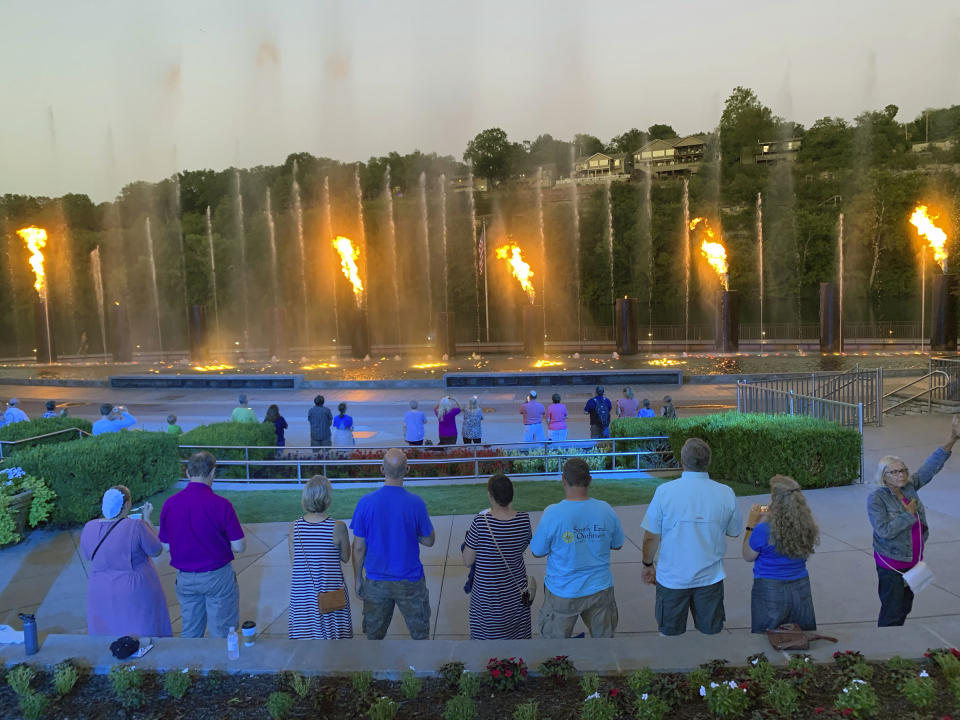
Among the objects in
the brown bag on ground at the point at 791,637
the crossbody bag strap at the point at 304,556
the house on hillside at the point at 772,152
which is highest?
the house on hillside at the point at 772,152

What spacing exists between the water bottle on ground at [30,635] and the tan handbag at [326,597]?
1.80 m

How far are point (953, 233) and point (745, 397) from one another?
121 feet

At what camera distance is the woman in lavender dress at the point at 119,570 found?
549cm

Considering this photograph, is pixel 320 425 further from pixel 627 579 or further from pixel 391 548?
pixel 391 548

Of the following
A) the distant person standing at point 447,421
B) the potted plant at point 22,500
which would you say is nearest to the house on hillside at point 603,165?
the distant person standing at point 447,421

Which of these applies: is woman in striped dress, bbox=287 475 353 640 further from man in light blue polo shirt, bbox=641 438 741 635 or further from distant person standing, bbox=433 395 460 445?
distant person standing, bbox=433 395 460 445

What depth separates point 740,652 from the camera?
486 centimetres

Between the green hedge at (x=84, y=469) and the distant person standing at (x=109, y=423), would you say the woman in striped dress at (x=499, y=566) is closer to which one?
the green hedge at (x=84, y=469)

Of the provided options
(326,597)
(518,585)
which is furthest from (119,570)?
(518,585)

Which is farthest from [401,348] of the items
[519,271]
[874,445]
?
[874,445]

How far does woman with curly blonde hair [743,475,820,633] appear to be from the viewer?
4.89 metres

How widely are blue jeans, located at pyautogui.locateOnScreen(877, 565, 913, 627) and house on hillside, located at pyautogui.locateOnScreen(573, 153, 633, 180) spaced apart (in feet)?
301

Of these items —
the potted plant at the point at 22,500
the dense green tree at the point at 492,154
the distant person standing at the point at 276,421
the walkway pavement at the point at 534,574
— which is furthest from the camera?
the dense green tree at the point at 492,154

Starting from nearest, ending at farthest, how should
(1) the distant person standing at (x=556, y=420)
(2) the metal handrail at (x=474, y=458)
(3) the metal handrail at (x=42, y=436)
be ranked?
1. (3) the metal handrail at (x=42, y=436)
2. (2) the metal handrail at (x=474, y=458)
3. (1) the distant person standing at (x=556, y=420)
